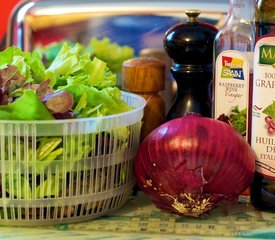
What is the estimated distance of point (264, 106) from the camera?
2.56 ft

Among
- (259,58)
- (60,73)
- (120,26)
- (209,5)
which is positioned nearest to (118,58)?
(120,26)

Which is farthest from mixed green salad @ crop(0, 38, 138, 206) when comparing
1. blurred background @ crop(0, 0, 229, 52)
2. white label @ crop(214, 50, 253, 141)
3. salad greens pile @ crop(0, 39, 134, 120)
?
blurred background @ crop(0, 0, 229, 52)

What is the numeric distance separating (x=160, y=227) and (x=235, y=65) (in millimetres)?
229

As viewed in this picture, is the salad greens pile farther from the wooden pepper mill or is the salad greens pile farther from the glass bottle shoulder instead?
the glass bottle shoulder

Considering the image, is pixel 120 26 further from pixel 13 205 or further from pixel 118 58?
pixel 13 205

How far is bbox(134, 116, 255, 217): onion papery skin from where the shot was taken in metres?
0.74

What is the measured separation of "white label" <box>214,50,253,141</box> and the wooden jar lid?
0.30 feet

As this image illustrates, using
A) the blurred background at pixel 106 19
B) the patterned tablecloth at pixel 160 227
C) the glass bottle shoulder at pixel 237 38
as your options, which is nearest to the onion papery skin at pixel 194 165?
the patterned tablecloth at pixel 160 227

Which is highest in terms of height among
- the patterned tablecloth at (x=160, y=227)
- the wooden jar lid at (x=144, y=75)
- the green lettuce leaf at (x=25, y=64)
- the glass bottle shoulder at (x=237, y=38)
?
the glass bottle shoulder at (x=237, y=38)

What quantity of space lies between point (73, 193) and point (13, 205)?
0.07 metres

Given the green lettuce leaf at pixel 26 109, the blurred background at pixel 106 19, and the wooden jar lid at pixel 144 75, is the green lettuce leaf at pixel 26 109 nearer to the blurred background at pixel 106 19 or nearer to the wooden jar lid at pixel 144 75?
the wooden jar lid at pixel 144 75

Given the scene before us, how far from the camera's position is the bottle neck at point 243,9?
33.9 inches

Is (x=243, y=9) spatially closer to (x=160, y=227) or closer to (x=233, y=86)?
(x=233, y=86)

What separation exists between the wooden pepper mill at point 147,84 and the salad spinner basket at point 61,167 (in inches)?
4.5
